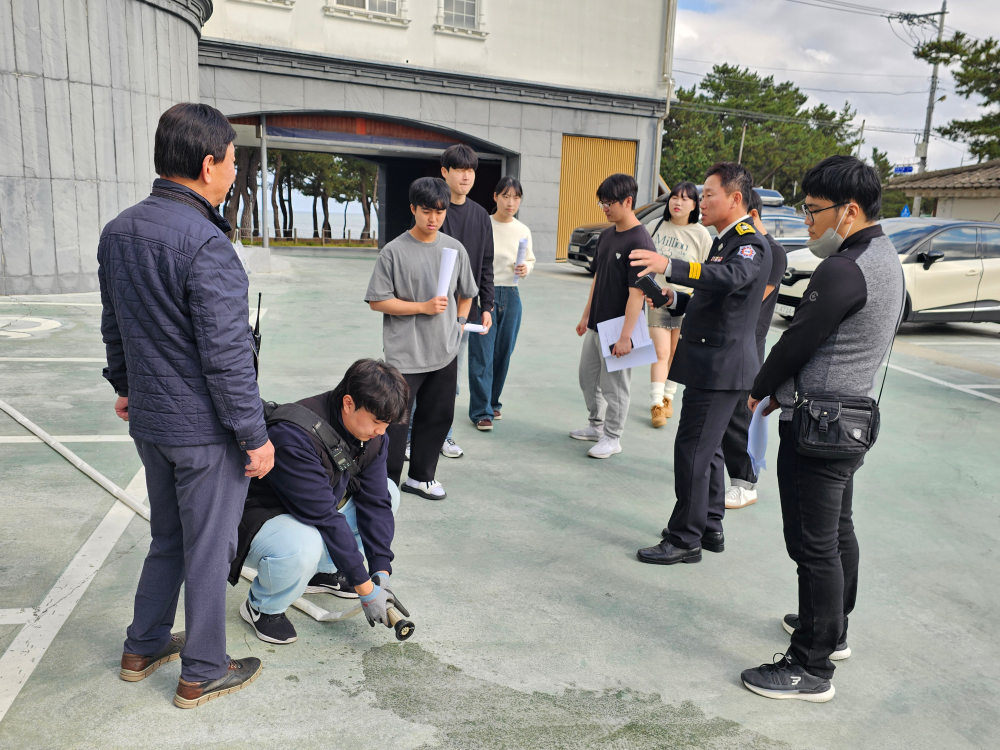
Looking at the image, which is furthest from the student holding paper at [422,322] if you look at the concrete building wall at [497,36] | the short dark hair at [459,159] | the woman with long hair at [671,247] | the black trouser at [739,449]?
the concrete building wall at [497,36]

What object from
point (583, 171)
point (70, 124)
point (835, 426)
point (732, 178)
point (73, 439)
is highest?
point (583, 171)

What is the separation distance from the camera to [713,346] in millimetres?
3518

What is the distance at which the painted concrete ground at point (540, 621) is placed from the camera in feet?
7.98

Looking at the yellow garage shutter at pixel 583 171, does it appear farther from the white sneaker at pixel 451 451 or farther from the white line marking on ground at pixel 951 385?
the white sneaker at pixel 451 451

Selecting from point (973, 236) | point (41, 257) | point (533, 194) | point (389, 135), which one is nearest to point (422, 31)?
point (389, 135)

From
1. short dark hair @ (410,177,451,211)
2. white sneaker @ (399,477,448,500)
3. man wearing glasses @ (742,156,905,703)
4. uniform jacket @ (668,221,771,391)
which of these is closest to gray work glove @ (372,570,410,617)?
man wearing glasses @ (742,156,905,703)

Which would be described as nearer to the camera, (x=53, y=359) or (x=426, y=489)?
(x=426, y=489)

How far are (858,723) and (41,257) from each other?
35.5 feet

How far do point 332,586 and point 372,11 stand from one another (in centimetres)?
1655

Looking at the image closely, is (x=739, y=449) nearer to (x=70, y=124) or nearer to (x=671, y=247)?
(x=671, y=247)

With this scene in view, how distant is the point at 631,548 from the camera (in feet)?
12.5

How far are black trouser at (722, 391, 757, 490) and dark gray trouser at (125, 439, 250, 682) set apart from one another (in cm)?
292

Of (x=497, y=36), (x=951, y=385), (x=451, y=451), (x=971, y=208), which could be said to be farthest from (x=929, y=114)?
(x=451, y=451)

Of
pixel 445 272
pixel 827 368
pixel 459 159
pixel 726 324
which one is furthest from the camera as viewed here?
pixel 459 159
